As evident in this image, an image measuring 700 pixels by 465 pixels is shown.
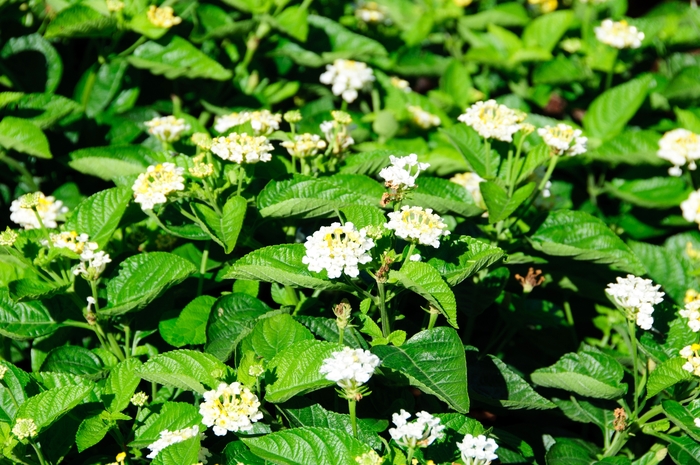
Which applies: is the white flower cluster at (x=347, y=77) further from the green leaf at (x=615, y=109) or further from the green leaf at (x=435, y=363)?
the green leaf at (x=435, y=363)

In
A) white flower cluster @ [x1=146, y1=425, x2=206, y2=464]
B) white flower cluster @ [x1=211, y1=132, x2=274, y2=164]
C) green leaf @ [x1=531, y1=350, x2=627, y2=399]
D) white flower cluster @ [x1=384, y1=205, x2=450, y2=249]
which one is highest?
white flower cluster @ [x1=211, y1=132, x2=274, y2=164]

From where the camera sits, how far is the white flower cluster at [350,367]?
140 centimetres

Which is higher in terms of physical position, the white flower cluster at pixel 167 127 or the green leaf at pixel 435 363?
the white flower cluster at pixel 167 127

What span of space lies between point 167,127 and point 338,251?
0.89 metres

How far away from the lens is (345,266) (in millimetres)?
1527

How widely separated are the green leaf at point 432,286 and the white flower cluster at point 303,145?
56 centimetres

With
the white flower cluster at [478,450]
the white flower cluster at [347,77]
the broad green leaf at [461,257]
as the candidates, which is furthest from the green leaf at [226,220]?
the white flower cluster at [347,77]

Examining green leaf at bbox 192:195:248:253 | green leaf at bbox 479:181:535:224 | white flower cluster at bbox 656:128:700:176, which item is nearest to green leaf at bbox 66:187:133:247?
green leaf at bbox 192:195:248:253

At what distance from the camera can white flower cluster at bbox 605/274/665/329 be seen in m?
1.79

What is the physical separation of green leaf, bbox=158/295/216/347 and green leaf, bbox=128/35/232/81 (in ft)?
3.12

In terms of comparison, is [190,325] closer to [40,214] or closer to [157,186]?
[157,186]

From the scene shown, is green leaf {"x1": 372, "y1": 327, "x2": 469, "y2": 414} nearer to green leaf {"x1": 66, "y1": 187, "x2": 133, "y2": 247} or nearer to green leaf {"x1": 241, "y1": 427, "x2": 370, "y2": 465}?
green leaf {"x1": 241, "y1": 427, "x2": 370, "y2": 465}

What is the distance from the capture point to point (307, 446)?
1489mm

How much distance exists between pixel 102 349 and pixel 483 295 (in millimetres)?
1012
